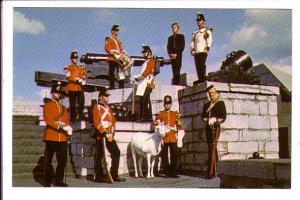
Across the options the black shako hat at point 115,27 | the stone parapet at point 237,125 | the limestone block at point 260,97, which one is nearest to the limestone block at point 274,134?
the stone parapet at point 237,125

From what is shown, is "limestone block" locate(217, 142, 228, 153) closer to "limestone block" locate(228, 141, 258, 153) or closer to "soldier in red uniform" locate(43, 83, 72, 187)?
"limestone block" locate(228, 141, 258, 153)

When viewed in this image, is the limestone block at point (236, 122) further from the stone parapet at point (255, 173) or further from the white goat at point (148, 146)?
the white goat at point (148, 146)

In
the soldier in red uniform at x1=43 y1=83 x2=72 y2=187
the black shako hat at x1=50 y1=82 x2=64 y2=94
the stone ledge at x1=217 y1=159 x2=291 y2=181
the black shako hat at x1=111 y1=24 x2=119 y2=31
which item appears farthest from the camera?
the black shako hat at x1=111 y1=24 x2=119 y2=31

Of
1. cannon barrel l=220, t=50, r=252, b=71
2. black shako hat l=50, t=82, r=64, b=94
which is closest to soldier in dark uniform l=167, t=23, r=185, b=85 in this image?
cannon barrel l=220, t=50, r=252, b=71

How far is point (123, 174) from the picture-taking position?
6.19m

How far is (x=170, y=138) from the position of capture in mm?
6195

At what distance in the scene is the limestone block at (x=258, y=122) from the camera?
6.36 metres

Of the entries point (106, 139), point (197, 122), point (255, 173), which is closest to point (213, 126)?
point (197, 122)

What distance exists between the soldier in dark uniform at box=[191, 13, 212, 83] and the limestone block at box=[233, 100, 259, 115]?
1.91ft

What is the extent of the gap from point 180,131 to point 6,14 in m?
2.71

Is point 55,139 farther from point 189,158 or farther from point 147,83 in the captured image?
point 189,158

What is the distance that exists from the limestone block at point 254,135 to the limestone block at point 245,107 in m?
0.25

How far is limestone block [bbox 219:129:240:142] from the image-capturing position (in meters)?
6.23
